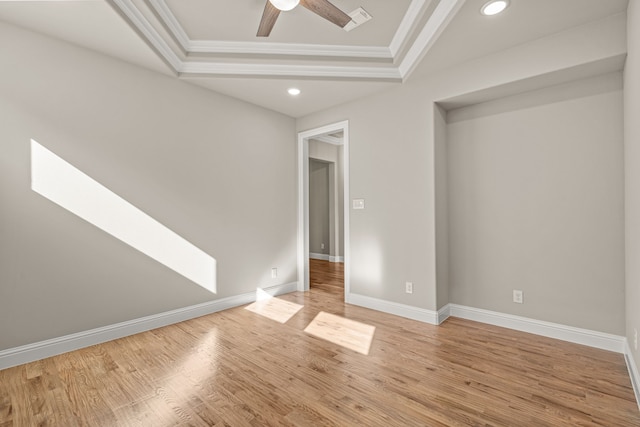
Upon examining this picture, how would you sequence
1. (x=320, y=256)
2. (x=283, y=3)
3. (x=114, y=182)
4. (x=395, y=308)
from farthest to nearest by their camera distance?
(x=320, y=256)
(x=395, y=308)
(x=114, y=182)
(x=283, y=3)

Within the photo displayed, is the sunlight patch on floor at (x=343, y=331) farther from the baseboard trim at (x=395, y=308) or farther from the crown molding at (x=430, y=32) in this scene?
the crown molding at (x=430, y=32)

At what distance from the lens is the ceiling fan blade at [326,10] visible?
1981 mm

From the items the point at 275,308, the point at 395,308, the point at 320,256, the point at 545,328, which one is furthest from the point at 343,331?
the point at 320,256

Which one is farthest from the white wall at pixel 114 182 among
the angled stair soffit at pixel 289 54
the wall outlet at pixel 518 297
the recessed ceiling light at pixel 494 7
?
the wall outlet at pixel 518 297

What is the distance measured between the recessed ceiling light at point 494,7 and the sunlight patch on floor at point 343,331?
2.80m

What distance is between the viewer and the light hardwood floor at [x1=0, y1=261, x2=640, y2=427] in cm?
173

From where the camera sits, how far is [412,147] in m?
3.36

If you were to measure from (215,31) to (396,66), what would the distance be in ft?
6.19

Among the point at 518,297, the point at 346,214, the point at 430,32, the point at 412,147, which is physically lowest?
the point at 518,297

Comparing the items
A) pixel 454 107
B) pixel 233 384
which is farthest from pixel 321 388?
pixel 454 107

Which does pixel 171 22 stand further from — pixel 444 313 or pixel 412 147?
pixel 444 313

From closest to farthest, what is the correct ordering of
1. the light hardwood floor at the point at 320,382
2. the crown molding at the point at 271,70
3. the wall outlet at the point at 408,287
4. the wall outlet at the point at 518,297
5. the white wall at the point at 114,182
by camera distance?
the light hardwood floor at the point at 320,382
the white wall at the point at 114,182
the wall outlet at the point at 518,297
the crown molding at the point at 271,70
the wall outlet at the point at 408,287

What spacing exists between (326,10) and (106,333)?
3.27 m

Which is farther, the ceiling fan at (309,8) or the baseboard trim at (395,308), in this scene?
the baseboard trim at (395,308)
